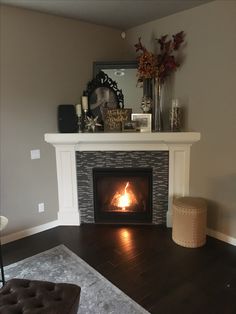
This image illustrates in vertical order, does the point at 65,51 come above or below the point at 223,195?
above

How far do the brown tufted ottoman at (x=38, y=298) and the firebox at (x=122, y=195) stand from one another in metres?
1.86

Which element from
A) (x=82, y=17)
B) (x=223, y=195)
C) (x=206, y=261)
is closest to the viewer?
(x=206, y=261)

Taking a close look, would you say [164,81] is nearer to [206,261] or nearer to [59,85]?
[59,85]

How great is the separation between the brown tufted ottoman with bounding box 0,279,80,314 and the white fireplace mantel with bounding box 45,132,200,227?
1.78 meters

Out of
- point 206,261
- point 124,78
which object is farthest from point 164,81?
point 206,261

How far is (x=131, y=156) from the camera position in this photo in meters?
3.27

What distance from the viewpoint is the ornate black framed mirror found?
135 inches

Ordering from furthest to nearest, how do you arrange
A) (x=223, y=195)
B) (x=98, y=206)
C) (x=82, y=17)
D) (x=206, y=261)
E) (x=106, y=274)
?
1. (x=98, y=206)
2. (x=82, y=17)
3. (x=223, y=195)
4. (x=206, y=261)
5. (x=106, y=274)

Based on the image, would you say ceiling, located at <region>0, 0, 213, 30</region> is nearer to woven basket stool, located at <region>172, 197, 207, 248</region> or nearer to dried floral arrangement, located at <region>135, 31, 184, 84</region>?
dried floral arrangement, located at <region>135, 31, 184, 84</region>

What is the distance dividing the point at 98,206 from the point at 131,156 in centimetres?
79

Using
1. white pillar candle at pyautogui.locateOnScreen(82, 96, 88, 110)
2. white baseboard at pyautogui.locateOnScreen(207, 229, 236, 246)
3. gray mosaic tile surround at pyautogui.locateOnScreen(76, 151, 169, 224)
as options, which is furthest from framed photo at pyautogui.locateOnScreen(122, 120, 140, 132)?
white baseboard at pyautogui.locateOnScreen(207, 229, 236, 246)

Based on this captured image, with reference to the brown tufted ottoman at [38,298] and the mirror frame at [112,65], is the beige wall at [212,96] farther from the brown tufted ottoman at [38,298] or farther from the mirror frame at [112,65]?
the brown tufted ottoman at [38,298]

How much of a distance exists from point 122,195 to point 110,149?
67 centimetres

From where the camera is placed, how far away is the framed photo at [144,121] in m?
3.18
